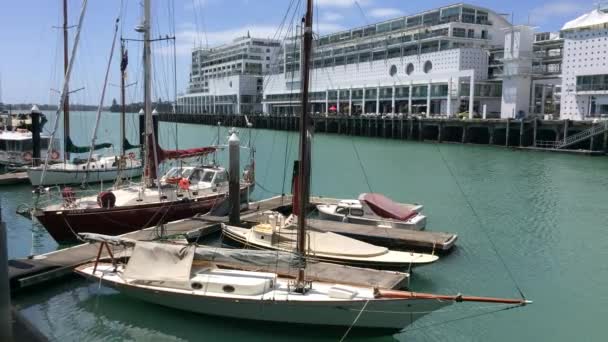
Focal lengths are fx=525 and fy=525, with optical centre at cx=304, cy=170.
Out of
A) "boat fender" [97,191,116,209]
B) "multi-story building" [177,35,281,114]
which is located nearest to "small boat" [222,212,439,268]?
"boat fender" [97,191,116,209]

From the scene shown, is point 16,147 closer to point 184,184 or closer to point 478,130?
point 184,184

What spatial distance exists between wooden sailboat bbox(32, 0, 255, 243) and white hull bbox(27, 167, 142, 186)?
729cm

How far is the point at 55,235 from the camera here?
21.1 m

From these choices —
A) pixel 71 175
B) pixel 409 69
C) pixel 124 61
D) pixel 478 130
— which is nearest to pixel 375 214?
pixel 124 61

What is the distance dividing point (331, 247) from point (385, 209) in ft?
22.2

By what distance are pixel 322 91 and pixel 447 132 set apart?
48.7 meters

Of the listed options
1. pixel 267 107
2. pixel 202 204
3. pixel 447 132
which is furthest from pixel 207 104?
pixel 202 204

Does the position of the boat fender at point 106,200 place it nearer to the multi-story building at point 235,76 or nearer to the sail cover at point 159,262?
the sail cover at point 159,262

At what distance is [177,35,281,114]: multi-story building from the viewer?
16355 centimetres

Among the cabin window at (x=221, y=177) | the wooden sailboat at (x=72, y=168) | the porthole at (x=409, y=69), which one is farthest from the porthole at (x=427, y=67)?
A: the cabin window at (x=221, y=177)

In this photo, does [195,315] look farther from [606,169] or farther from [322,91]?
[322,91]

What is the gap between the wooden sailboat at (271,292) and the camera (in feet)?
41.9

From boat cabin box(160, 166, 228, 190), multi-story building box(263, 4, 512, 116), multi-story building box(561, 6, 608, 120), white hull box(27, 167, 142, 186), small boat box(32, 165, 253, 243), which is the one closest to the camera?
small boat box(32, 165, 253, 243)

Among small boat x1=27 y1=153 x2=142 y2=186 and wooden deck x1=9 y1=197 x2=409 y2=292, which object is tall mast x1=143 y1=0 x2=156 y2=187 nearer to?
wooden deck x1=9 y1=197 x2=409 y2=292
